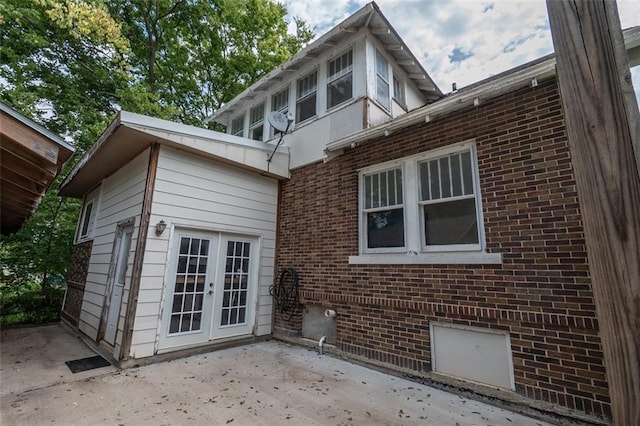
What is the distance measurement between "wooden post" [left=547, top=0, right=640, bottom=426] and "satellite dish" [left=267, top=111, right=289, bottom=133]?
583 cm

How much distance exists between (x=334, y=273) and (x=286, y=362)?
1.64 metres

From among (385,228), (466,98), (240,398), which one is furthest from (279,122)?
(240,398)

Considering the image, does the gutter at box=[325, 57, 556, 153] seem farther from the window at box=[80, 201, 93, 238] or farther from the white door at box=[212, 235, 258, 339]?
the window at box=[80, 201, 93, 238]

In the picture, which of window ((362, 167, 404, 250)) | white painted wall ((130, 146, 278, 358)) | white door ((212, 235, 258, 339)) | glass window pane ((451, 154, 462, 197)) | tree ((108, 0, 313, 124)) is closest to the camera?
glass window pane ((451, 154, 462, 197))

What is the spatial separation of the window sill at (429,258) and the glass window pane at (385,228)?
214mm

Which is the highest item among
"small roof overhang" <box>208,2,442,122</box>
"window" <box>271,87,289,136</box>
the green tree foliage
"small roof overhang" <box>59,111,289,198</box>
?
the green tree foliage

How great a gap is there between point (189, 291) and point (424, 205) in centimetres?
422

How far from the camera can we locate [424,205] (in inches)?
175

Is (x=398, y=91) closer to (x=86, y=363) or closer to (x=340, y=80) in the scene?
(x=340, y=80)

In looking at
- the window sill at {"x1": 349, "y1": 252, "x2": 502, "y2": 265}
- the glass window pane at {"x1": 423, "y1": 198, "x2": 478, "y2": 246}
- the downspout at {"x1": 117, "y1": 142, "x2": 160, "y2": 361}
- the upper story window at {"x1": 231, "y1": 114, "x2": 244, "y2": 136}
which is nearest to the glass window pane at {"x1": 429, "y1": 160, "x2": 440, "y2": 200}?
the glass window pane at {"x1": 423, "y1": 198, "x2": 478, "y2": 246}

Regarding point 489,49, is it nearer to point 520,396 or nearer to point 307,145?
point 307,145

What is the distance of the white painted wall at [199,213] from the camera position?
15.0 ft

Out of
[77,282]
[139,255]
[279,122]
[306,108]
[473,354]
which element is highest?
[306,108]

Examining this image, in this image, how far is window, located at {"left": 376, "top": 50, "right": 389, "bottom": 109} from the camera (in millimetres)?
6215
